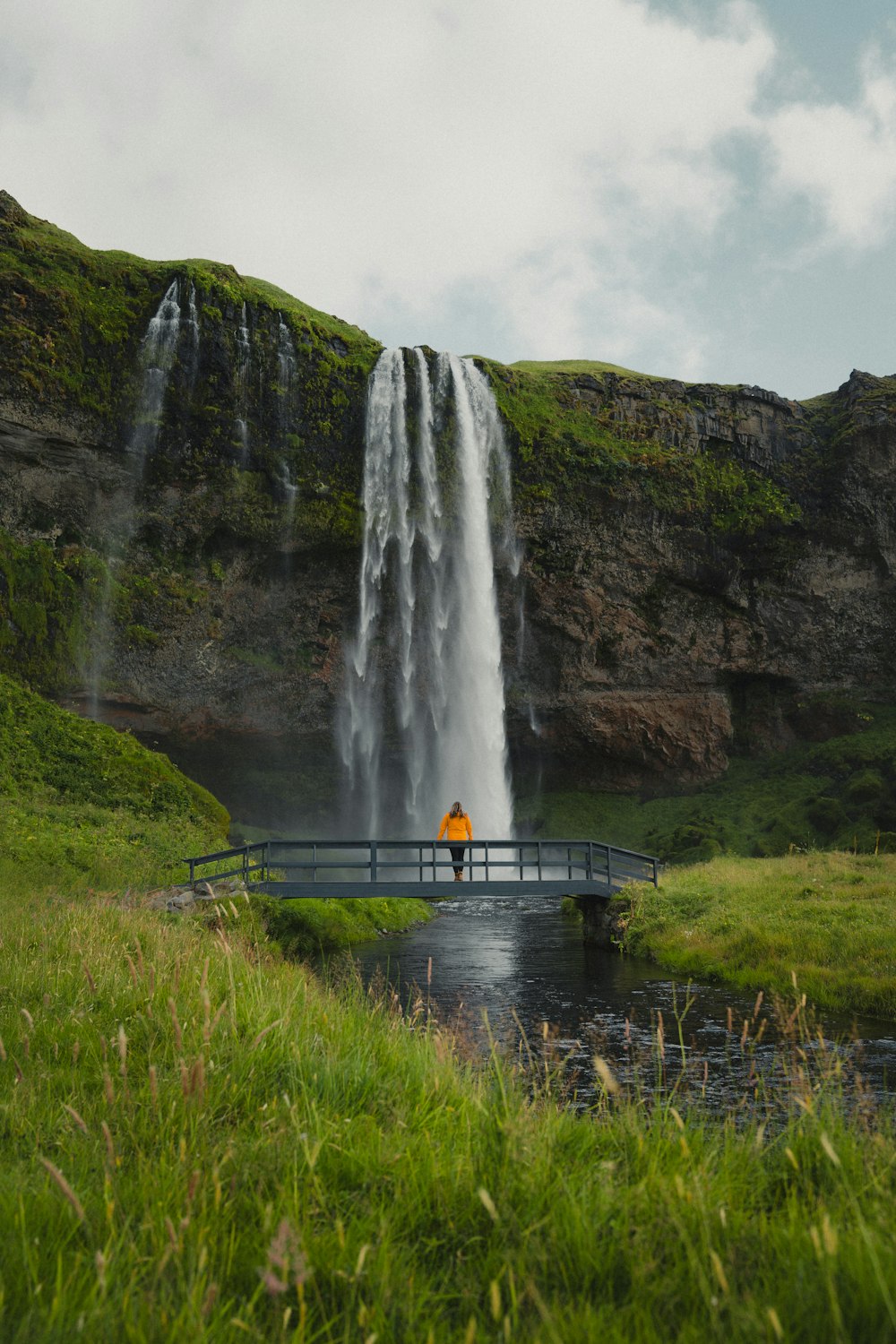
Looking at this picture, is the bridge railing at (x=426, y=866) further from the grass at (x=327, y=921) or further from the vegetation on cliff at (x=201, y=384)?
the vegetation on cliff at (x=201, y=384)

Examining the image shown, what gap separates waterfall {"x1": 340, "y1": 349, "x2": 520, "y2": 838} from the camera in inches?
1646

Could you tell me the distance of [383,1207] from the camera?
304 centimetres

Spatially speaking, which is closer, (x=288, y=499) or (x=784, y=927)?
(x=784, y=927)

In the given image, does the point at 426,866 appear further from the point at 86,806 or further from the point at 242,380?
the point at 242,380

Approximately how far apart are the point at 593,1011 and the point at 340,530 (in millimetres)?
31808

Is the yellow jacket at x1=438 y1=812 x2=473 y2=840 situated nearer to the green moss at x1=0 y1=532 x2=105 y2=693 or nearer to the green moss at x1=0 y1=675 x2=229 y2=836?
the green moss at x1=0 y1=675 x2=229 y2=836

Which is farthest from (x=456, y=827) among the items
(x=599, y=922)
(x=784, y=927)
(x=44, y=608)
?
(x=44, y=608)

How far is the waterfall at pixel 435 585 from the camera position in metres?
41.8

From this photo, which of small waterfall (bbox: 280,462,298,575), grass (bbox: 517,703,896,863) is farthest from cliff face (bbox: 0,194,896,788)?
grass (bbox: 517,703,896,863)

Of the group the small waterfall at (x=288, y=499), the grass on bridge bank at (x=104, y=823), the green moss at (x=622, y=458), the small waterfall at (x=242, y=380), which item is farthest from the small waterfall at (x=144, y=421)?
the green moss at (x=622, y=458)

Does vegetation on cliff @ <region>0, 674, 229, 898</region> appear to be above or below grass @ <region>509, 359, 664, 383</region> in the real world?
below

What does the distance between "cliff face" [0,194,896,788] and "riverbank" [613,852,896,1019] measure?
23783 mm

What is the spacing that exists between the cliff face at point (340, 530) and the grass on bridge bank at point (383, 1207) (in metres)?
35.2

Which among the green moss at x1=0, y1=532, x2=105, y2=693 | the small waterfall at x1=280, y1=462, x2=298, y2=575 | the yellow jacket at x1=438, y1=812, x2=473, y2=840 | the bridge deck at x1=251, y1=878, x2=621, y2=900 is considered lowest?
the bridge deck at x1=251, y1=878, x2=621, y2=900
